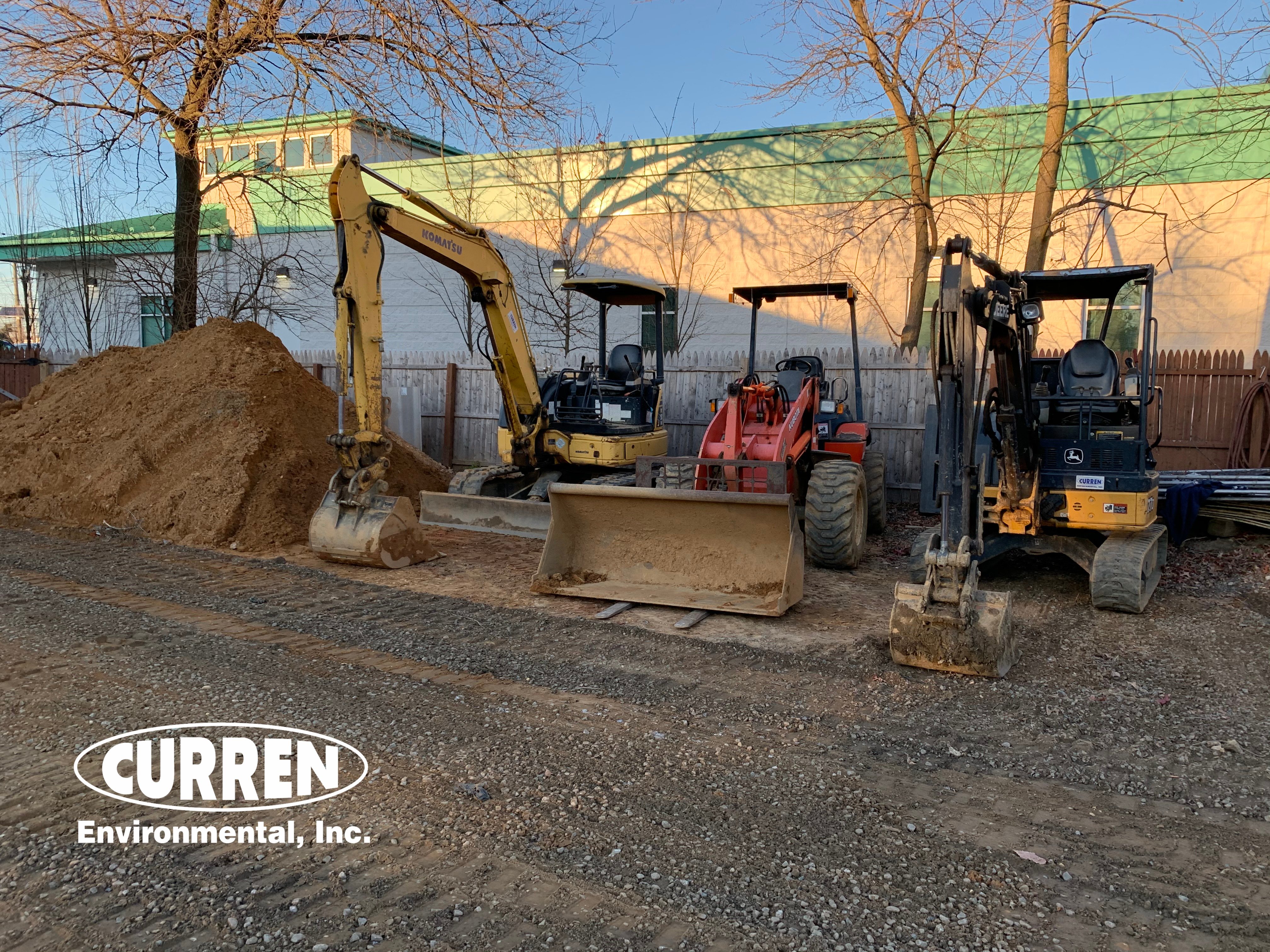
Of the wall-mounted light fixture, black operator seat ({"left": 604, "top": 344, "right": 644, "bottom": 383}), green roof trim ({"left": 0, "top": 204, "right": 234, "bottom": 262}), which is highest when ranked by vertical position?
green roof trim ({"left": 0, "top": 204, "right": 234, "bottom": 262})

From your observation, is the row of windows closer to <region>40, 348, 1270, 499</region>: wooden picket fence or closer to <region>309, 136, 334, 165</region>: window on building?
<region>309, 136, 334, 165</region>: window on building

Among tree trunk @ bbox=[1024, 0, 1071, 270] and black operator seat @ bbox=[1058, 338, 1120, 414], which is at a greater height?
tree trunk @ bbox=[1024, 0, 1071, 270]

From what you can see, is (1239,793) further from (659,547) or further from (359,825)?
(659,547)

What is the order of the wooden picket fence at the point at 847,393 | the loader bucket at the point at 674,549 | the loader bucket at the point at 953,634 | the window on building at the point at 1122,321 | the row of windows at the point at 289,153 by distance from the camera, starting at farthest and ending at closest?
the row of windows at the point at 289,153
the window on building at the point at 1122,321
the wooden picket fence at the point at 847,393
the loader bucket at the point at 674,549
the loader bucket at the point at 953,634

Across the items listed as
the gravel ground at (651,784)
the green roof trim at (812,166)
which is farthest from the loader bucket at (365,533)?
the green roof trim at (812,166)

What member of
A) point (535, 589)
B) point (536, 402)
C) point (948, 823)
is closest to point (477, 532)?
point (536, 402)

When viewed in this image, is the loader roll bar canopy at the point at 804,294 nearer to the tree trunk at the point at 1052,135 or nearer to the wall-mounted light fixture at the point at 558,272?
the tree trunk at the point at 1052,135

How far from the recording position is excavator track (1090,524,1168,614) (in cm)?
679

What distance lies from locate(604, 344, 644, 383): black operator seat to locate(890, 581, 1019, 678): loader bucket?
18.8ft

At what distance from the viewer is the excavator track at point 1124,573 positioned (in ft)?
22.3

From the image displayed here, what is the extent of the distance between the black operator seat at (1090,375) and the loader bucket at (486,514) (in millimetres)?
4839

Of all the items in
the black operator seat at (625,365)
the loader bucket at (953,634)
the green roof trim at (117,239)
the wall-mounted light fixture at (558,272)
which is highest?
the green roof trim at (117,239)

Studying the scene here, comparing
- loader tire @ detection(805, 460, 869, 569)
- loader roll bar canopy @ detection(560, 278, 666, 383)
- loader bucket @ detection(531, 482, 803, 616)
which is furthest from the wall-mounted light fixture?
loader bucket @ detection(531, 482, 803, 616)
